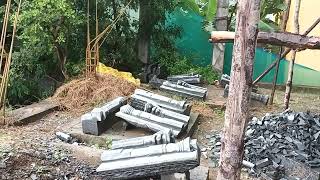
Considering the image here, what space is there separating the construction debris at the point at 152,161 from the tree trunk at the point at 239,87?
687 mm

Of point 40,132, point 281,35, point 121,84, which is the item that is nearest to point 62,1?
point 121,84

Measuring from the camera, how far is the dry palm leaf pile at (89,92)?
7840mm

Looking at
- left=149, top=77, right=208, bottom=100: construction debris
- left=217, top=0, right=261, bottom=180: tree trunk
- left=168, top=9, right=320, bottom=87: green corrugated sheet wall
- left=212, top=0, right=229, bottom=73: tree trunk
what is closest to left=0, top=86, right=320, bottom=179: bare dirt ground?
left=149, top=77, right=208, bottom=100: construction debris

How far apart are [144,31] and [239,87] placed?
24.8 feet

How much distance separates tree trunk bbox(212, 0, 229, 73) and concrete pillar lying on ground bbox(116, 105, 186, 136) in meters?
4.92

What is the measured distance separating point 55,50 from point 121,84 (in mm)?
1734

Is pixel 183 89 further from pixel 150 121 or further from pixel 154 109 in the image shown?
pixel 150 121

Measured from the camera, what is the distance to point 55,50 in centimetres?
907

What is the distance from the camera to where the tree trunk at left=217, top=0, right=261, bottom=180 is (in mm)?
3370

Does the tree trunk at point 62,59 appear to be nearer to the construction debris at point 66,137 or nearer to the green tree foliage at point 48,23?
the green tree foliage at point 48,23

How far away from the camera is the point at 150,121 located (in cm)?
A: 643

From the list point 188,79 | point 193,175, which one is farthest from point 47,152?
point 188,79

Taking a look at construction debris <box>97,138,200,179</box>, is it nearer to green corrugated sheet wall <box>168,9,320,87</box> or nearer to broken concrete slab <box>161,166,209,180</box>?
broken concrete slab <box>161,166,209,180</box>

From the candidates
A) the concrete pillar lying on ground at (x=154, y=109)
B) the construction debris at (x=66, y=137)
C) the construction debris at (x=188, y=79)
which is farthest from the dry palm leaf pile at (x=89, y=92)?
the construction debris at (x=188, y=79)
